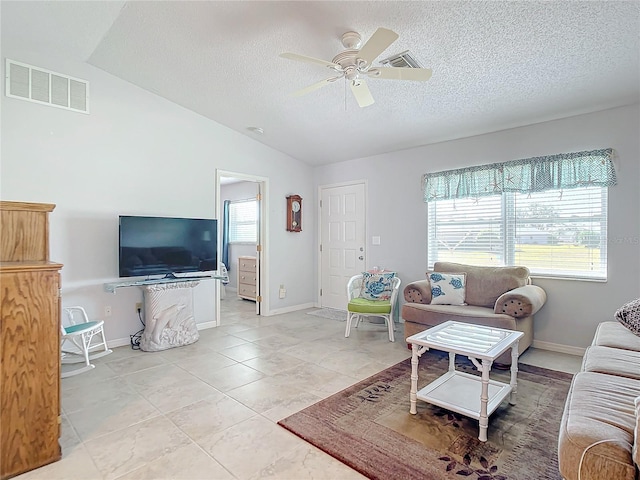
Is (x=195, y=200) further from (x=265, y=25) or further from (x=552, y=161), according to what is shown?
(x=552, y=161)

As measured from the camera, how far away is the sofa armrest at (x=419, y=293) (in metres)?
3.90

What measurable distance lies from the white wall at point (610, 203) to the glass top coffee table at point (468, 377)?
1521mm

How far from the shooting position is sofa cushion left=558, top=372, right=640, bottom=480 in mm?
1249

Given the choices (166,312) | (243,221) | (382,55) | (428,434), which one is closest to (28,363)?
(166,312)

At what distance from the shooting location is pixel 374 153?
17.0ft

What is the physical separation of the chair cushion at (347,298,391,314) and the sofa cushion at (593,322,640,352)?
1.99 metres

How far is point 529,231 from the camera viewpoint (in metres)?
3.88

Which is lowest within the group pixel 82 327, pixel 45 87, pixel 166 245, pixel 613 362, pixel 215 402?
pixel 215 402

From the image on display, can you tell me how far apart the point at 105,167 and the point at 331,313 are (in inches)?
144

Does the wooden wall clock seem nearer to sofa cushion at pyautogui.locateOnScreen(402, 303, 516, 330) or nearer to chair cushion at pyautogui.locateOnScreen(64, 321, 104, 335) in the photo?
sofa cushion at pyautogui.locateOnScreen(402, 303, 516, 330)

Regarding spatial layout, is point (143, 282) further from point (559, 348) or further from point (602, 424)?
point (559, 348)

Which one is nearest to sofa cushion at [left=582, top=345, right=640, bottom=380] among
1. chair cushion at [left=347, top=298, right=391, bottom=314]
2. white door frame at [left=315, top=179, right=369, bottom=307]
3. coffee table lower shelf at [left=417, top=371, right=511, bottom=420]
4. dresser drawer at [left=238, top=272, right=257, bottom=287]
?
coffee table lower shelf at [left=417, top=371, right=511, bottom=420]

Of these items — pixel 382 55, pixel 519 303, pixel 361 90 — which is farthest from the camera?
pixel 519 303

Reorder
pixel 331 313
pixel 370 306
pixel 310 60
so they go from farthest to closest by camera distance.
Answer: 1. pixel 331 313
2. pixel 370 306
3. pixel 310 60
